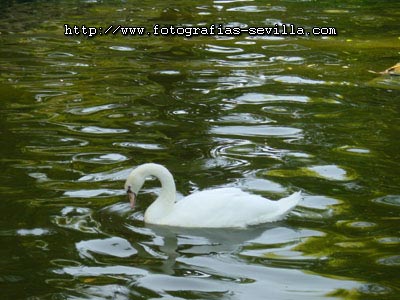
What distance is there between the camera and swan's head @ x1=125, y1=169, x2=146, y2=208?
8.16 m

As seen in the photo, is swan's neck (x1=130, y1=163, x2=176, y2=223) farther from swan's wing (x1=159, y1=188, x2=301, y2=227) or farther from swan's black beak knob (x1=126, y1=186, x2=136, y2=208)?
swan's black beak knob (x1=126, y1=186, x2=136, y2=208)

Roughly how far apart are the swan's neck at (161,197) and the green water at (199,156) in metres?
0.15

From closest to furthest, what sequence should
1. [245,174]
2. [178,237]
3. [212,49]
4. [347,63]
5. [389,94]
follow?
1. [178,237]
2. [245,174]
3. [389,94]
4. [347,63]
5. [212,49]

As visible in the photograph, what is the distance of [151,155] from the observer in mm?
10031

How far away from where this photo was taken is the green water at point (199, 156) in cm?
700

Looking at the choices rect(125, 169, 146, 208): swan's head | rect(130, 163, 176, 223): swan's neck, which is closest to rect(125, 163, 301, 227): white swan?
rect(130, 163, 176, 223): swan's neck

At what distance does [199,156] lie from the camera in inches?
394

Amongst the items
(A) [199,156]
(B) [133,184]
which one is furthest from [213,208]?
(A) [199,156]

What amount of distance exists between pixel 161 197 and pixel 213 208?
495 mm

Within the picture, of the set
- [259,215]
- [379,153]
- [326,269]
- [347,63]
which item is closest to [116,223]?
[259,215]

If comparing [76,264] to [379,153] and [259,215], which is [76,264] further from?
[379,153]

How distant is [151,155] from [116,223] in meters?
2.05

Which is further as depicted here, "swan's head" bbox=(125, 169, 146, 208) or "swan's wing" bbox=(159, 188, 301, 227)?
"swan's head" bbox=(125, 169, 146, 208)

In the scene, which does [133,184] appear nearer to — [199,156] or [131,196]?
[131,196]
